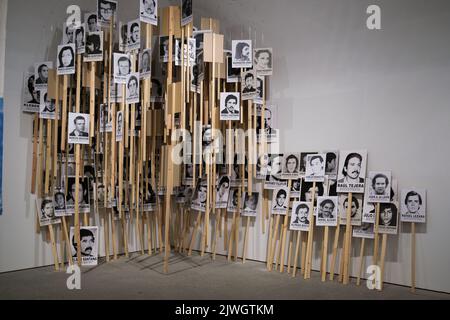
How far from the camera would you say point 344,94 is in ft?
12.0

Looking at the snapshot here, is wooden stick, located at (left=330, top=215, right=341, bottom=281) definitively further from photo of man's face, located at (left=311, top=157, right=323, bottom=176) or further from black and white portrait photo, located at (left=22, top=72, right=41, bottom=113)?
black and white portrait photo, located at (left=22, top=72, right=41, bottom=113)

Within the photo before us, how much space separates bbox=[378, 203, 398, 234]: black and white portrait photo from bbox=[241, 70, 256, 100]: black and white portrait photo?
1402 millimetres

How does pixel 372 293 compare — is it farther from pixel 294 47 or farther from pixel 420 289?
pixel 294 47

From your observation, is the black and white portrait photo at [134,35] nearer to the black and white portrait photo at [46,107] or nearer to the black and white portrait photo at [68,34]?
the black and white portrait photo at [68,34]

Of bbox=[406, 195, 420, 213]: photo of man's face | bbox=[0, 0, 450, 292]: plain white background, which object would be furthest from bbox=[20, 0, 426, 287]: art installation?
bbox=[0, 0, 450, 292]: plain white background

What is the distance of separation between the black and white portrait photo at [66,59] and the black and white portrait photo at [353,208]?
2381 mm

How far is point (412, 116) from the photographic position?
10.9 feet

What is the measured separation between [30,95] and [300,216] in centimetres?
245

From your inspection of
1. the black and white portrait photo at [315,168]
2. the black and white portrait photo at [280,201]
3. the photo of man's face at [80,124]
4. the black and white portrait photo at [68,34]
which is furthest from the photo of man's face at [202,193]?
the black and white portrait photo at [68,34]

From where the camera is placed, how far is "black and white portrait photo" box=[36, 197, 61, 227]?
3.75m

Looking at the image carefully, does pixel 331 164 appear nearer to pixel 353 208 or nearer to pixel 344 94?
pixel 353 208

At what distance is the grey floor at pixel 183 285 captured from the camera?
3.10m

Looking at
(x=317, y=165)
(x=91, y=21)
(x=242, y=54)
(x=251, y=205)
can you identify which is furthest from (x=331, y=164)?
(x=91, y=21)

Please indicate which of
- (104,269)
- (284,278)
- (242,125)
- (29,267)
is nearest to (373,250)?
(284,278)
